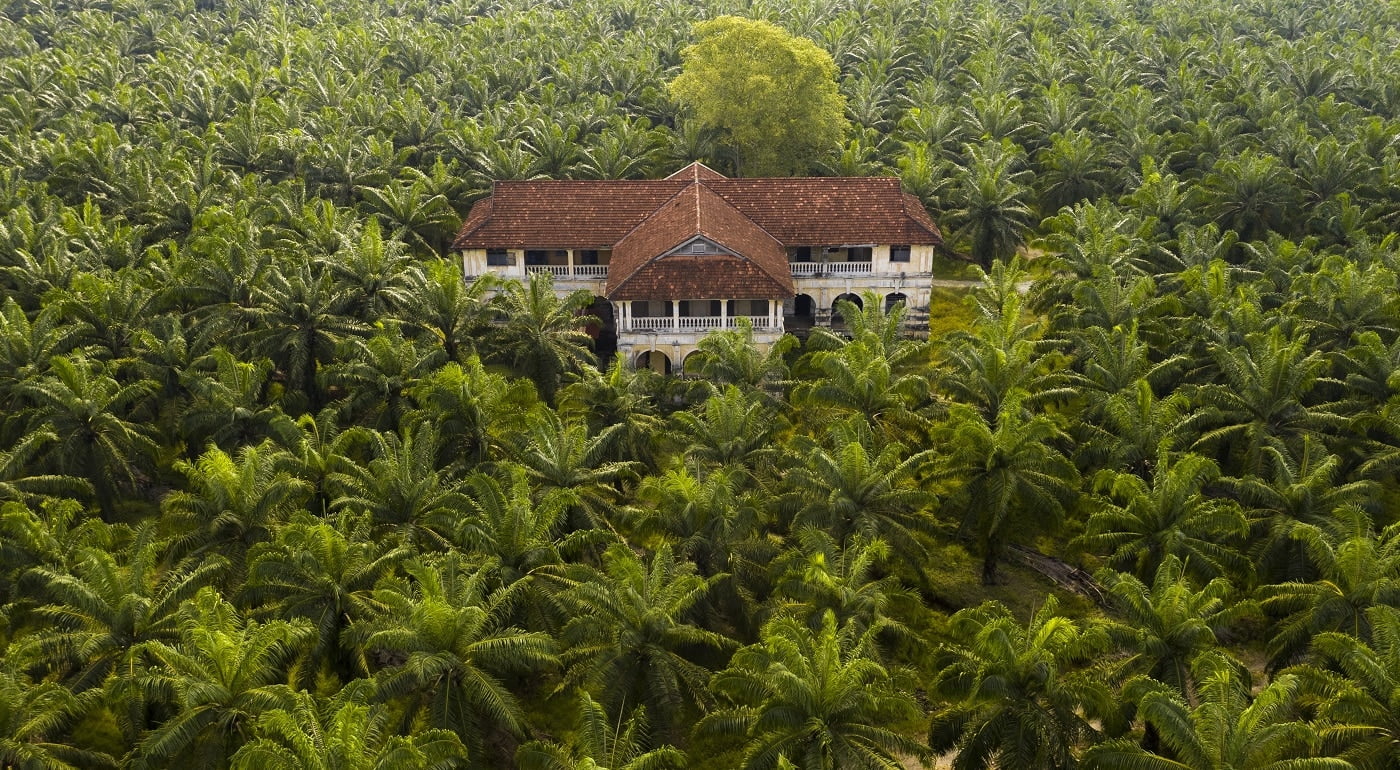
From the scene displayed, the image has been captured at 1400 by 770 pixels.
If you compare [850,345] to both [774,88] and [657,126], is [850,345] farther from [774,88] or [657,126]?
[657,126]

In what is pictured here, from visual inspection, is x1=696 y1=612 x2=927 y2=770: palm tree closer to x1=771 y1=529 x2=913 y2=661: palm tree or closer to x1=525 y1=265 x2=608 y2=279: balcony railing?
x1=771 y1=529 x2=913 y2=661: palm tree

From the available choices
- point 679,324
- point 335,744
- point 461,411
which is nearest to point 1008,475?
point 461,411

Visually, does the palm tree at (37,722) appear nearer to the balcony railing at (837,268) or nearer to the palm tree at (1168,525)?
the palm tree at (1168,525)

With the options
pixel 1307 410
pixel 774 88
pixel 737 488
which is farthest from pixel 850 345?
pixel 774 88

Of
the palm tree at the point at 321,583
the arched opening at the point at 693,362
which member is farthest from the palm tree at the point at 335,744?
the arched opening at the point at 693,362

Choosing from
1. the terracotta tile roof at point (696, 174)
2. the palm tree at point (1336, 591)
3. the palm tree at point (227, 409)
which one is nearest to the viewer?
the palm tree at point (1336, 591)
